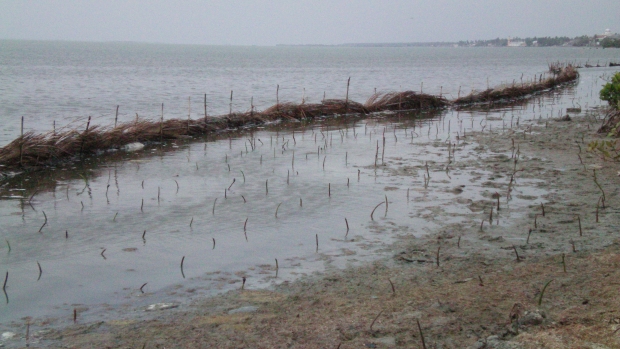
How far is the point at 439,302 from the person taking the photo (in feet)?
14.6

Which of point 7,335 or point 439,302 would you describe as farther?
point 439,302

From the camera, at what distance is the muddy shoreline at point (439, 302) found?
389 centimetres

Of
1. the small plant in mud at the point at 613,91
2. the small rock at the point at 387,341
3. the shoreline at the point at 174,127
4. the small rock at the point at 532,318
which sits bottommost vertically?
the small rock at the point at 387,341

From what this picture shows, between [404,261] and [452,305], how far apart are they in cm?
135

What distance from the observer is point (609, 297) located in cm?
417

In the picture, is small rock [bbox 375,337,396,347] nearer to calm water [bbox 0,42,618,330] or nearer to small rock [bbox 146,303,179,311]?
calm water [bbox 0,42,618,330]

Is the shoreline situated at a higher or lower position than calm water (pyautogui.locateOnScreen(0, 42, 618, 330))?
higher

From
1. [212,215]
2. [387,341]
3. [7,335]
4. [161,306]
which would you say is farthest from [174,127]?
[387,341]

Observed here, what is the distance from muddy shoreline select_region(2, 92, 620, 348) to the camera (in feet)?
12.8

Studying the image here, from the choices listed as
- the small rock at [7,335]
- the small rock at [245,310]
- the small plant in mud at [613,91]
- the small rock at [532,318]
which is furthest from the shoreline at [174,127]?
the small rock at [532,318]

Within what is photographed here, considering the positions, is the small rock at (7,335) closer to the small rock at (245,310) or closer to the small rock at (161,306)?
the small rock at (161,306)

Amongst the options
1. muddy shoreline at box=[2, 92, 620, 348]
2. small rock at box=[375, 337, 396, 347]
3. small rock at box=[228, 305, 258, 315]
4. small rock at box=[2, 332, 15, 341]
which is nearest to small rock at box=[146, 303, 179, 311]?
muddy shoreline at box=[2, 92, 620, 348]

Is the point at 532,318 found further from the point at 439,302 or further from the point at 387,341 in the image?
the point at 387,341

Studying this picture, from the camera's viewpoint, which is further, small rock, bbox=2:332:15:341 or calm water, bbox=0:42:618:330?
calm water, bbox=0:42:618:330
